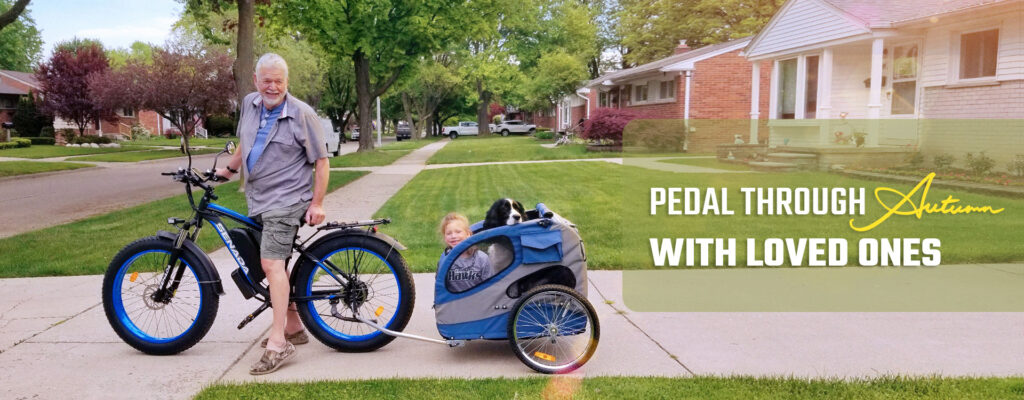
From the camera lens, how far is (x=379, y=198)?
13.1 metres

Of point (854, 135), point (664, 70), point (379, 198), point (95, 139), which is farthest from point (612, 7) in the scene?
point (379, 198)

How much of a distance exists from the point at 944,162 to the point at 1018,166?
1940 millimetres

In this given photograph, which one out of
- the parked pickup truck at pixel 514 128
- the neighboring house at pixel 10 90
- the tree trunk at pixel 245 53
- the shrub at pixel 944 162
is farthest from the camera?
the parked pickup truck at pixel 514 128

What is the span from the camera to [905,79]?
17094 millimetres

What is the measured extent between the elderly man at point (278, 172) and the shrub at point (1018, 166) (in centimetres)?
1271

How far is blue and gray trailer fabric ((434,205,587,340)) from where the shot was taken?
413cm

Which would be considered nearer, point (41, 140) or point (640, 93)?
point (640, 93)

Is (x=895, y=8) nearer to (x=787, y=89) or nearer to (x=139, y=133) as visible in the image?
(x=787, y=89)

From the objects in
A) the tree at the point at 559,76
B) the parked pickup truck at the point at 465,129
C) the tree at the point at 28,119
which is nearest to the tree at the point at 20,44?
the tree at the point at 28,119

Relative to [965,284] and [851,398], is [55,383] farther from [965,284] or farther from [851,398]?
[965,284]

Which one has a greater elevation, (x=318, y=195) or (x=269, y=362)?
(x=318, y=195)

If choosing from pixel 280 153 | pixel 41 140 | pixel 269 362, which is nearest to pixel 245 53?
pixel 280 153

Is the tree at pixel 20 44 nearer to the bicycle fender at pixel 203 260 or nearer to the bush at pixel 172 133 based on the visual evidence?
the bush at pixel 172 133

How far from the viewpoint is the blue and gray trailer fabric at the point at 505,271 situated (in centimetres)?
413
